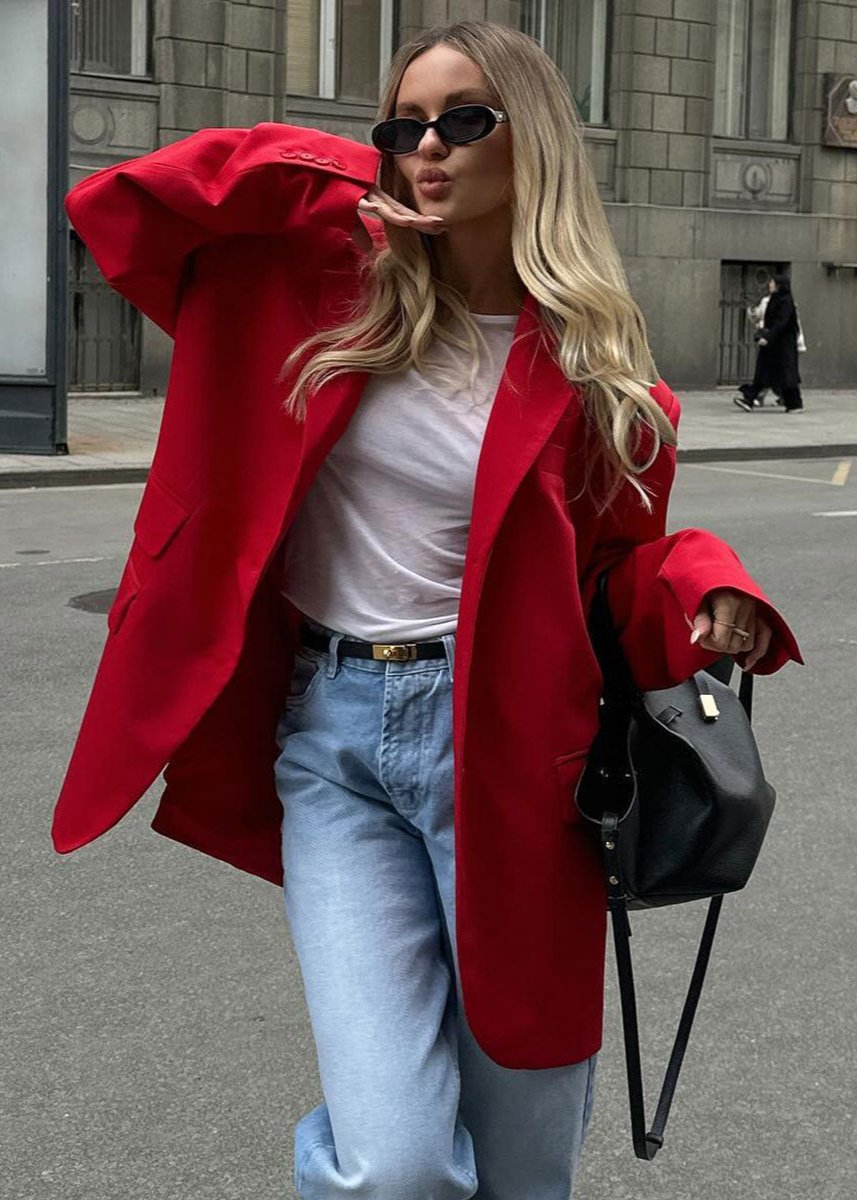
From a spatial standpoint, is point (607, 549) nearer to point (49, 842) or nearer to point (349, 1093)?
point (349, 1093)

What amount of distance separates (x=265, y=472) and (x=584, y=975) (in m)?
0.80

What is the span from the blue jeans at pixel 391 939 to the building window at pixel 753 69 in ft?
80.8

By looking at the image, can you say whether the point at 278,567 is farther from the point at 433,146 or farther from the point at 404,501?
the point at 433,146

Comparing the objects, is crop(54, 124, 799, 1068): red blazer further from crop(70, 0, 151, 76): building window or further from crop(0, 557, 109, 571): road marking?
crop(70, 0, 151, 76): building window

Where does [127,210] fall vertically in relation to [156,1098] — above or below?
above

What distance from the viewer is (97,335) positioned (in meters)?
21.0

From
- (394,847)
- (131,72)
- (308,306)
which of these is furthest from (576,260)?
(131,72)

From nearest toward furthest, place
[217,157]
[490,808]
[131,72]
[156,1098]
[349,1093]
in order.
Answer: [349,1093], [490,808], [217,157], [156,1098], [131,72]

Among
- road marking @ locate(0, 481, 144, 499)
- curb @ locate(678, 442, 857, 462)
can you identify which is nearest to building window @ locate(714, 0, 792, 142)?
curb @ locate(678, 442, 857, 462)

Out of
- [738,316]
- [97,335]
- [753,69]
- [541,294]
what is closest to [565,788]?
[541,294]

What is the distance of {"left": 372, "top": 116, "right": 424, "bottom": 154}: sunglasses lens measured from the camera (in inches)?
95.6

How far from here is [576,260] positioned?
237cm

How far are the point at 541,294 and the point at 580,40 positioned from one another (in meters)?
23.5

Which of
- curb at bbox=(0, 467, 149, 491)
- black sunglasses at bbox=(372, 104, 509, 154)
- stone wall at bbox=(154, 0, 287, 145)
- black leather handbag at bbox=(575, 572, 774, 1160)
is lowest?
curb at bbox=(0, 467, 149, 491)
